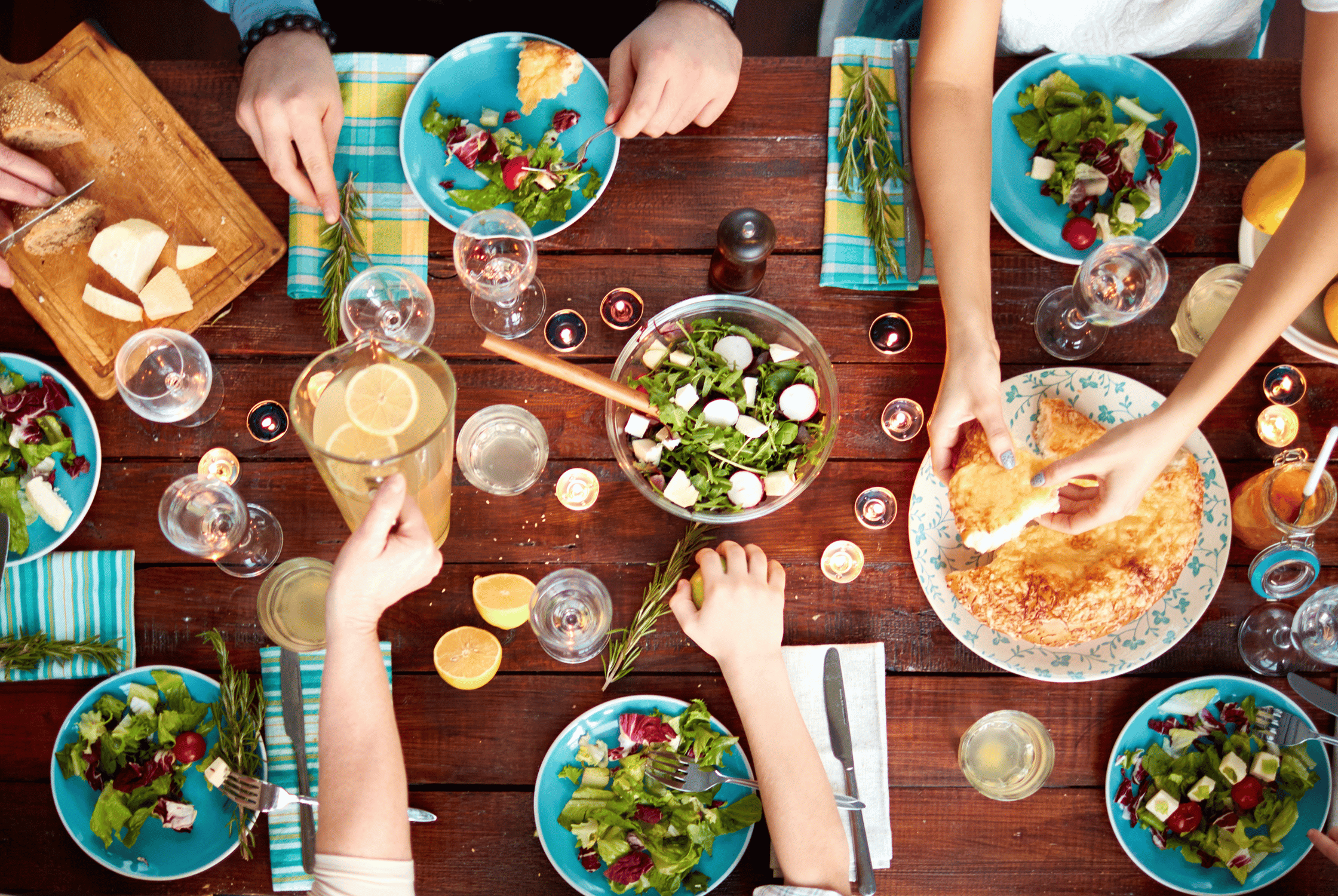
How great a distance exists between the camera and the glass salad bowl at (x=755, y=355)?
5.99ft

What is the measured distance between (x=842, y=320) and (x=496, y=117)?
3.26 ft

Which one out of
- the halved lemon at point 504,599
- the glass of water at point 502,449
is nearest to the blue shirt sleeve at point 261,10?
the glass of water at point 502,449

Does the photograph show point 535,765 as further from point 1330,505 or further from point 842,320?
point 1330,505

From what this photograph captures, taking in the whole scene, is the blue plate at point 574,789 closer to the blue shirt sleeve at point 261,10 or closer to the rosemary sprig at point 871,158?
the rosemary sprig at point 871,158

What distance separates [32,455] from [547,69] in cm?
150

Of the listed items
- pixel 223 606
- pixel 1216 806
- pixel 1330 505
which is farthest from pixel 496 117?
pixel 1216 806

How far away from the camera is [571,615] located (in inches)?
72.6

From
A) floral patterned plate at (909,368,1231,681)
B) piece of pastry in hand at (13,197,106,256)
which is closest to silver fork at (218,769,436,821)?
piece of pastry in hand at (13,197,106,256)

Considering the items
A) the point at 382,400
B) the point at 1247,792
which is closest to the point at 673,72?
the point at 382,400

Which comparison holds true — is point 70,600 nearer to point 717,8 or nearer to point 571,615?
point 571,615

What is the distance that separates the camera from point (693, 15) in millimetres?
1949

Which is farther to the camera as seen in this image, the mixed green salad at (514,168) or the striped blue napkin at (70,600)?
the mixed green salad at (514,168)

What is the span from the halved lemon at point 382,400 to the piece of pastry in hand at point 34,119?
3.73ft

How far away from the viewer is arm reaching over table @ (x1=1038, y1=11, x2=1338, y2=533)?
5.56 ft
